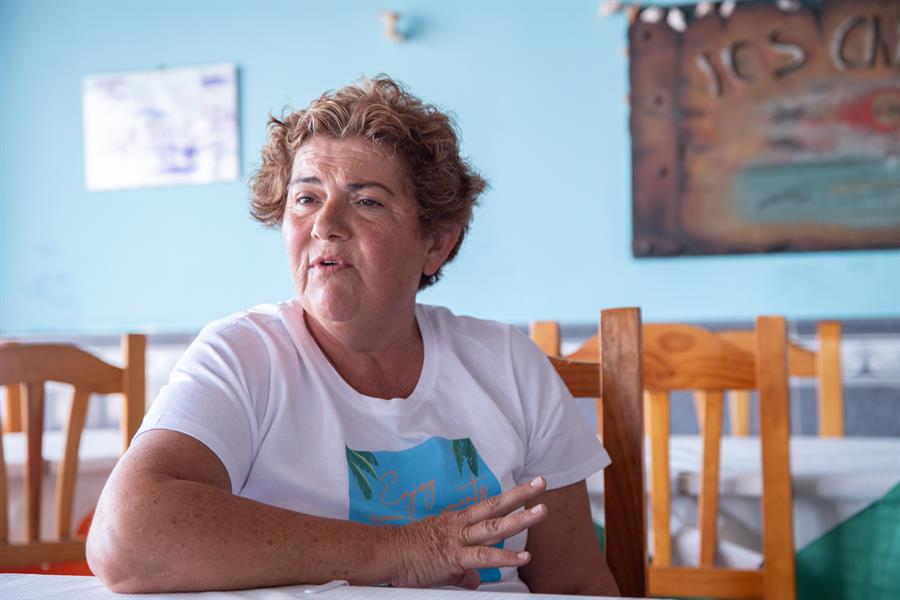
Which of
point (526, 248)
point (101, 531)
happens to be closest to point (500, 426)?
point (101, 531)

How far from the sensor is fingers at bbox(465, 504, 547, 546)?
1.03 metres

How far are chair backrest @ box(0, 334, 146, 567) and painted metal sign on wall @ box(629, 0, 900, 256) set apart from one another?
6.87 feet

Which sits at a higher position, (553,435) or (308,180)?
(308,180)

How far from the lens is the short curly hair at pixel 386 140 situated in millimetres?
1396

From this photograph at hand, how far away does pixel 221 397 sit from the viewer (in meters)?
1.17

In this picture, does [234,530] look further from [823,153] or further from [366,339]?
[823,153]

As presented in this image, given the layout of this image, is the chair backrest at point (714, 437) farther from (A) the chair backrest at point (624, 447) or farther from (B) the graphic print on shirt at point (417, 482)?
(B) the graphic print on shirt at point (417, 482)

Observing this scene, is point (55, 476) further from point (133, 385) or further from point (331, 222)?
point (331, 222)

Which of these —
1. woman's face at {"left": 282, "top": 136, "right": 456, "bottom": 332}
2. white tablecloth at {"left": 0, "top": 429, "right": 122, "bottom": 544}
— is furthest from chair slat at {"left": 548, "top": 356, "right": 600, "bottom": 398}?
white tablecloth at {"left": 0, "top": 429, "right": 122, "bottom": 544}

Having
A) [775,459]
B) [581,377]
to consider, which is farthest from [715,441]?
[581,377]

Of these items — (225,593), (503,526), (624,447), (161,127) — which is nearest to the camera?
(225,593)

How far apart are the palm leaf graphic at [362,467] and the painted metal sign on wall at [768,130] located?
2.37 meters

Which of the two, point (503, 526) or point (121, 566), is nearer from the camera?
point (121, 566)

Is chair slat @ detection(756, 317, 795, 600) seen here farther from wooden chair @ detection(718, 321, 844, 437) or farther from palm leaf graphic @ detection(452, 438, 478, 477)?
wooden chair @ detection(718, 321, 844, 437)
